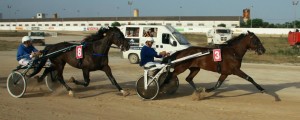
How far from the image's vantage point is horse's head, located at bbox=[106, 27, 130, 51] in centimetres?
1049

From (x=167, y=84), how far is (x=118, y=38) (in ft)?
5.77

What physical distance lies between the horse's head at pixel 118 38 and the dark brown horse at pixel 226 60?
110 cm

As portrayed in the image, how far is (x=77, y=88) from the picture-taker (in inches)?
477

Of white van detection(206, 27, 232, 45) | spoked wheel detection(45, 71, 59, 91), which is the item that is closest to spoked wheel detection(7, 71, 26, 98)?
spoked wheel detection(45, 71, 59, 91)

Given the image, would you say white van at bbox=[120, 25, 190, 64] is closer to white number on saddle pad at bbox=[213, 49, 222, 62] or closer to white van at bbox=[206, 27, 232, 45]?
white number on saddle pad at bbox=[213, 49, 222, 62]

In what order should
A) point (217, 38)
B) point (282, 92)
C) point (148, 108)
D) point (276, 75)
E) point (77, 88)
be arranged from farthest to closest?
point (217, 38) → point (276, 75) → point (77, 88) → point (282, 92) → point (148, 108)

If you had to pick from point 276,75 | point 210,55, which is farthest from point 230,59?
point 276,75

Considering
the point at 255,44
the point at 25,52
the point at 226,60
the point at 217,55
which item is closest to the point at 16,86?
the point at 25,52

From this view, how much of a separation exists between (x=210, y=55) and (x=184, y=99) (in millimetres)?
1282

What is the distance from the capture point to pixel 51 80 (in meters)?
11.8

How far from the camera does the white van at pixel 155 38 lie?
790 inches

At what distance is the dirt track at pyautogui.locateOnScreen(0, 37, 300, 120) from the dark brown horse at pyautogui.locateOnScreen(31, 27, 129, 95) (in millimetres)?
677

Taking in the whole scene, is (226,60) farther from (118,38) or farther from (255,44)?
(118,38)

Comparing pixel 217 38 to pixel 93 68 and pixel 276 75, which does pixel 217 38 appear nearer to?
pixel 276 75
